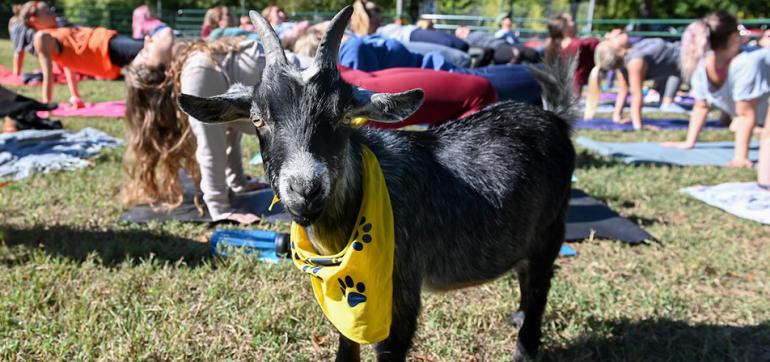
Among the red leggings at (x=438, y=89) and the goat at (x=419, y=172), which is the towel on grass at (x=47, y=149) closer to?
the red leggings at (x=438, y=89)

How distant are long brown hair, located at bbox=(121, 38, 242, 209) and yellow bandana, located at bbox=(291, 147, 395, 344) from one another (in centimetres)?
269

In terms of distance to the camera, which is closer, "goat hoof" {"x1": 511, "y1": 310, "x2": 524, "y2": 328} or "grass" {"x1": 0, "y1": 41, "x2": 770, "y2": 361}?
"grass" {"x1": 0, "y1": 41, "x2": 770, "y2": 361}

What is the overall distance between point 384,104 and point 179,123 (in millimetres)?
3303

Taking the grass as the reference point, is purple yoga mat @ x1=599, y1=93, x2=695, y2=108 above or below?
above

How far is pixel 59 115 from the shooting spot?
32.0 feet

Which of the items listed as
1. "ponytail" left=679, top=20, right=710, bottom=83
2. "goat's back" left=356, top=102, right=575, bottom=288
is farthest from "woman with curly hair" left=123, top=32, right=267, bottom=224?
"ponytail" left=679, top=20, right=710, bottom=83

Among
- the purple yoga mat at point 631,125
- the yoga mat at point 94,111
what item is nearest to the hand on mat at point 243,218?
the yoga mat at point 94,111

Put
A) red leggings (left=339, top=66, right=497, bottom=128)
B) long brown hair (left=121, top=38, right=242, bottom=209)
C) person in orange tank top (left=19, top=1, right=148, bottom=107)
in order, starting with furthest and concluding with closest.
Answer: person in orange tank top (left=19, top=1, right=148, bottom=107) → red leggings (left=339, top=66, right=497, bottom=128) → long brown hair (left=121, top=38, right=242, bottom=209)

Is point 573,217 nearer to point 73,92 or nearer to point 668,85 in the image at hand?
point 668,85

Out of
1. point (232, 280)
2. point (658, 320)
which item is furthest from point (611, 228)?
point (232, 280)

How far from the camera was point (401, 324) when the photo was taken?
2420 millimetres

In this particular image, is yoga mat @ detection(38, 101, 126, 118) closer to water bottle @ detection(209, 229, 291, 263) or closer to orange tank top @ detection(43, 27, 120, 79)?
orange tank top @ detection(43, 27, 120, 79)

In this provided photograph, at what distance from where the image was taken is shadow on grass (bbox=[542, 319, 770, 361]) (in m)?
3.08

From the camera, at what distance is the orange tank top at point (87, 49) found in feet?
30.7
